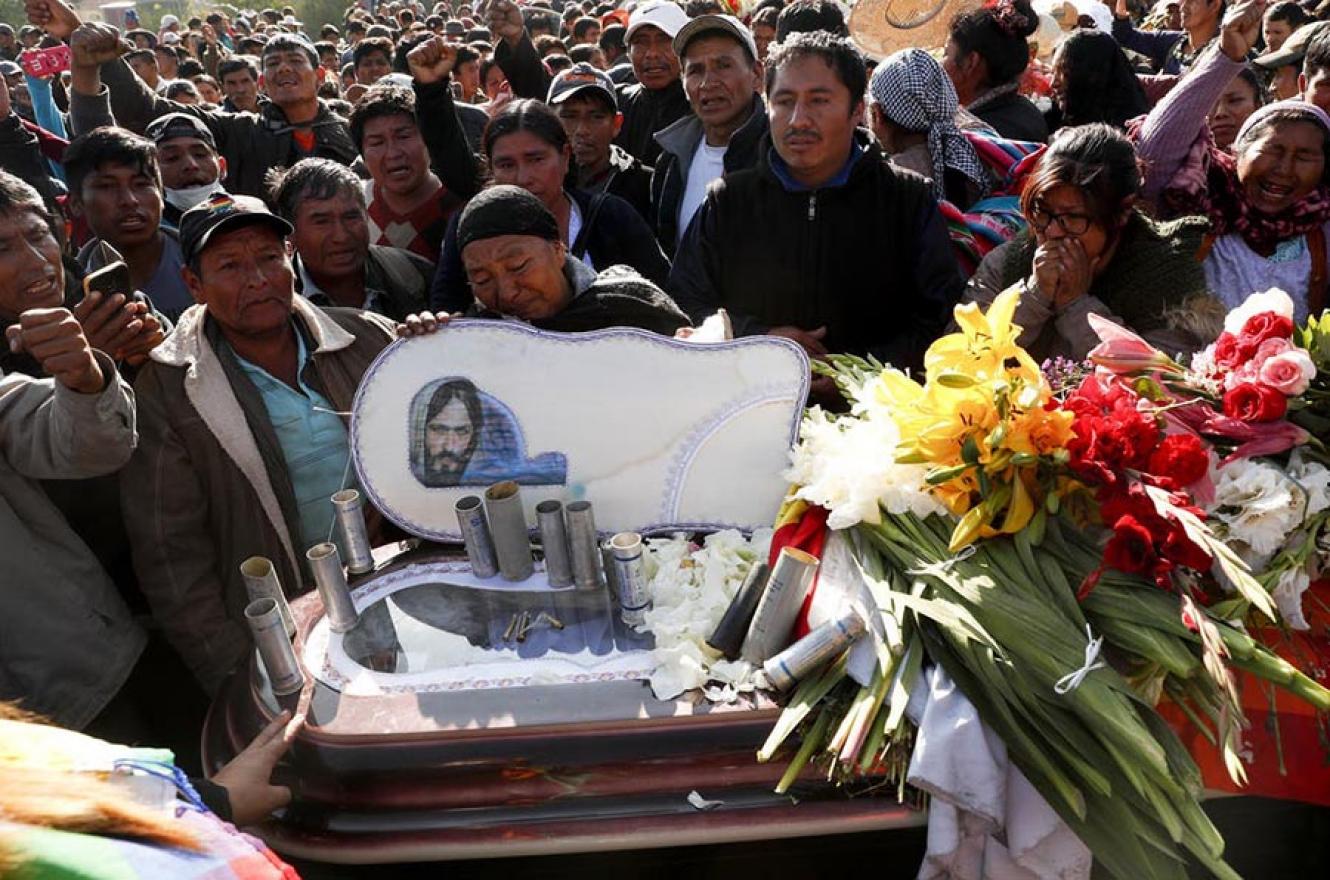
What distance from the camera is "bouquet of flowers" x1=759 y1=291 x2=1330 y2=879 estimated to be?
1.52 metres

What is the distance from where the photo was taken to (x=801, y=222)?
2.96 meters

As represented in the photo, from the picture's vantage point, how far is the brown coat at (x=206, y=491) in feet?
7.77

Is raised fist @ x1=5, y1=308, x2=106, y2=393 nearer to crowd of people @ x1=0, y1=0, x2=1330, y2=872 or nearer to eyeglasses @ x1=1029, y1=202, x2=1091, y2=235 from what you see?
crowd of people @ x1=0, y1=0, x2=1330, y2=872

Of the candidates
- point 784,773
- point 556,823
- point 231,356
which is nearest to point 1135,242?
point 784,773

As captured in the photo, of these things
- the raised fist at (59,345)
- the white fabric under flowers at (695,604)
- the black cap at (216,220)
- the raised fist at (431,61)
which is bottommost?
the white fabric under flowers at (695,604)

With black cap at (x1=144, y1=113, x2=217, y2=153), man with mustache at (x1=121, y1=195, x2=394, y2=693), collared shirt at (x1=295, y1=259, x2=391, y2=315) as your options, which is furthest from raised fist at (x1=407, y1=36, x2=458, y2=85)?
man with mustache at (x1=121, y1=195, x2=394, y2=693)

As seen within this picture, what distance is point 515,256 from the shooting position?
243 cm

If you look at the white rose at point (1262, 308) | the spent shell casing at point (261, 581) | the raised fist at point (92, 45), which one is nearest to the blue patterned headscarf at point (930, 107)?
the white rose at point (1262, 308)

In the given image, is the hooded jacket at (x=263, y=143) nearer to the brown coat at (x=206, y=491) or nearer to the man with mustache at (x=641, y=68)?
the man with mustache at (x=641, y=68)

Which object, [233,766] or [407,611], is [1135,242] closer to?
[407,611]

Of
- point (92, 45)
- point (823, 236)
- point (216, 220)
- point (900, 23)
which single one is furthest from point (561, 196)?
point (900, 23)

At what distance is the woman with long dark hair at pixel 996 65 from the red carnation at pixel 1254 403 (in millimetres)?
2588

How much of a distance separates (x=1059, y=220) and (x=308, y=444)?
6.81 ft

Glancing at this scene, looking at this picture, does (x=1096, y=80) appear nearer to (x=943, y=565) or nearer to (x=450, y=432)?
(x=943, y=565)
